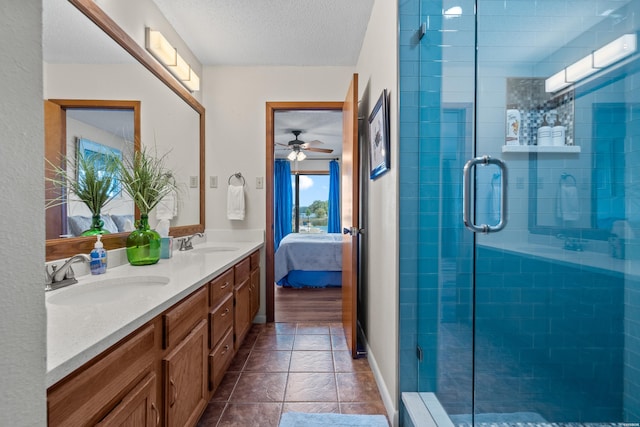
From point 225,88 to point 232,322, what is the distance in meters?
2.15

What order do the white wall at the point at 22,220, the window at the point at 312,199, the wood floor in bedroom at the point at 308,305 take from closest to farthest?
the white wall at the point at 22,220, the wood floor in bedroom at the point at 308,305, the window at the point at 312,199

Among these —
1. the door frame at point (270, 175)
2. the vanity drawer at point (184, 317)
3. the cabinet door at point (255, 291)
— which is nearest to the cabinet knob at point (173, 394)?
the vanity drawer at point (184, 317)

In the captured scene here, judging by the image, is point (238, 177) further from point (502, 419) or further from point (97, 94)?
point (502, 419)

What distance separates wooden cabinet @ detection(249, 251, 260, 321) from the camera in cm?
246

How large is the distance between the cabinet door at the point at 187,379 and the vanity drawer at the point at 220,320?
8 cm

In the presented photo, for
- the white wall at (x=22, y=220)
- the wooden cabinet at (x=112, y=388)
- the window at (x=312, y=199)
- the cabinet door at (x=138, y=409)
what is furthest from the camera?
the window at (x=312, y=199)

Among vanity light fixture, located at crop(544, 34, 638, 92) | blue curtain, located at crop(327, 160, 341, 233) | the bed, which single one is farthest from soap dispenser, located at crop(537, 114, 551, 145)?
blue curtain, located at crop(327, 160, 341, 233)

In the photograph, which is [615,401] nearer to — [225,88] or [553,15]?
[553,15]

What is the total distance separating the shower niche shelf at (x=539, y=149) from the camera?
1.42 meters

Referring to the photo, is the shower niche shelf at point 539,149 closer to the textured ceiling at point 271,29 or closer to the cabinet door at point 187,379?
the textured ceiling at point 271,29

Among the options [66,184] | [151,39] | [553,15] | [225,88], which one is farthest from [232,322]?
[553,15]

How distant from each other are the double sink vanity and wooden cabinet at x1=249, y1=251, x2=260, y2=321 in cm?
57

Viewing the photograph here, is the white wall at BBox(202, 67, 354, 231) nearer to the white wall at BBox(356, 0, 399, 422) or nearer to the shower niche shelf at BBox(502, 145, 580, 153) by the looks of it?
the white wall at BBox(356, 0, 399, 422)

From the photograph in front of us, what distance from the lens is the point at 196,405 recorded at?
52.4 inches
